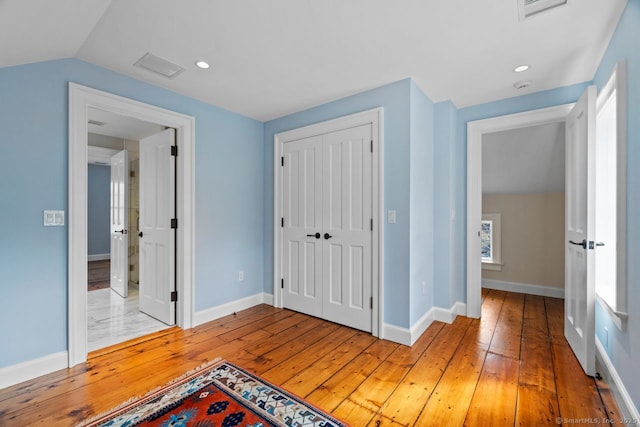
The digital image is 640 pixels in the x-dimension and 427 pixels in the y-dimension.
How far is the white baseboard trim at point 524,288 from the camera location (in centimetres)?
400

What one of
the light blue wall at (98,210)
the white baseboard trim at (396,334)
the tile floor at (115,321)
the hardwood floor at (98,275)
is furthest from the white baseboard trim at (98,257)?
the white baseboard trim at (396,334)

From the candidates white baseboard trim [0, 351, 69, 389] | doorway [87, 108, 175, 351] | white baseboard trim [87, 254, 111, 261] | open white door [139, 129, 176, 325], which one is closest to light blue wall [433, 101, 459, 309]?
open white door [139, 129, 176, 325]

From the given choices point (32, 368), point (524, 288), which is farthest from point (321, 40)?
point (524, 288)

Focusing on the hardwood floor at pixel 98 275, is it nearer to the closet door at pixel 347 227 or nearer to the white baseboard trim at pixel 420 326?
the closet door at pixel 347 227

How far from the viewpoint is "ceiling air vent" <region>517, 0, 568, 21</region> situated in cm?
167

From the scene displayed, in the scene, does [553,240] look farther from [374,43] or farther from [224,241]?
[224,241]

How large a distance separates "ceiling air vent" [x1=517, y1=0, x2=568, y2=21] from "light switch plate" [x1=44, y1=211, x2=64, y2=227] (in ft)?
10.9

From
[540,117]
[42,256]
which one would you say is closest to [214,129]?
[42,256]

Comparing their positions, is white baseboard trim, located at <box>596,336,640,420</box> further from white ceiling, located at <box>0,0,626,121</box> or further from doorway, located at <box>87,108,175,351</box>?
doorway, located at <box>87,108,175,351</box>

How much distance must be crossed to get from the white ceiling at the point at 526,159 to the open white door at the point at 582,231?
42.0 inches

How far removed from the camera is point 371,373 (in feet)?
7.06

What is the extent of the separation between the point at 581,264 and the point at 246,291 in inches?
129

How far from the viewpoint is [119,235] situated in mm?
4293

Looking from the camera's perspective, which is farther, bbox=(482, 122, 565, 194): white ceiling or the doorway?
bbox=(482, 122, 565, 194): white ceiling
